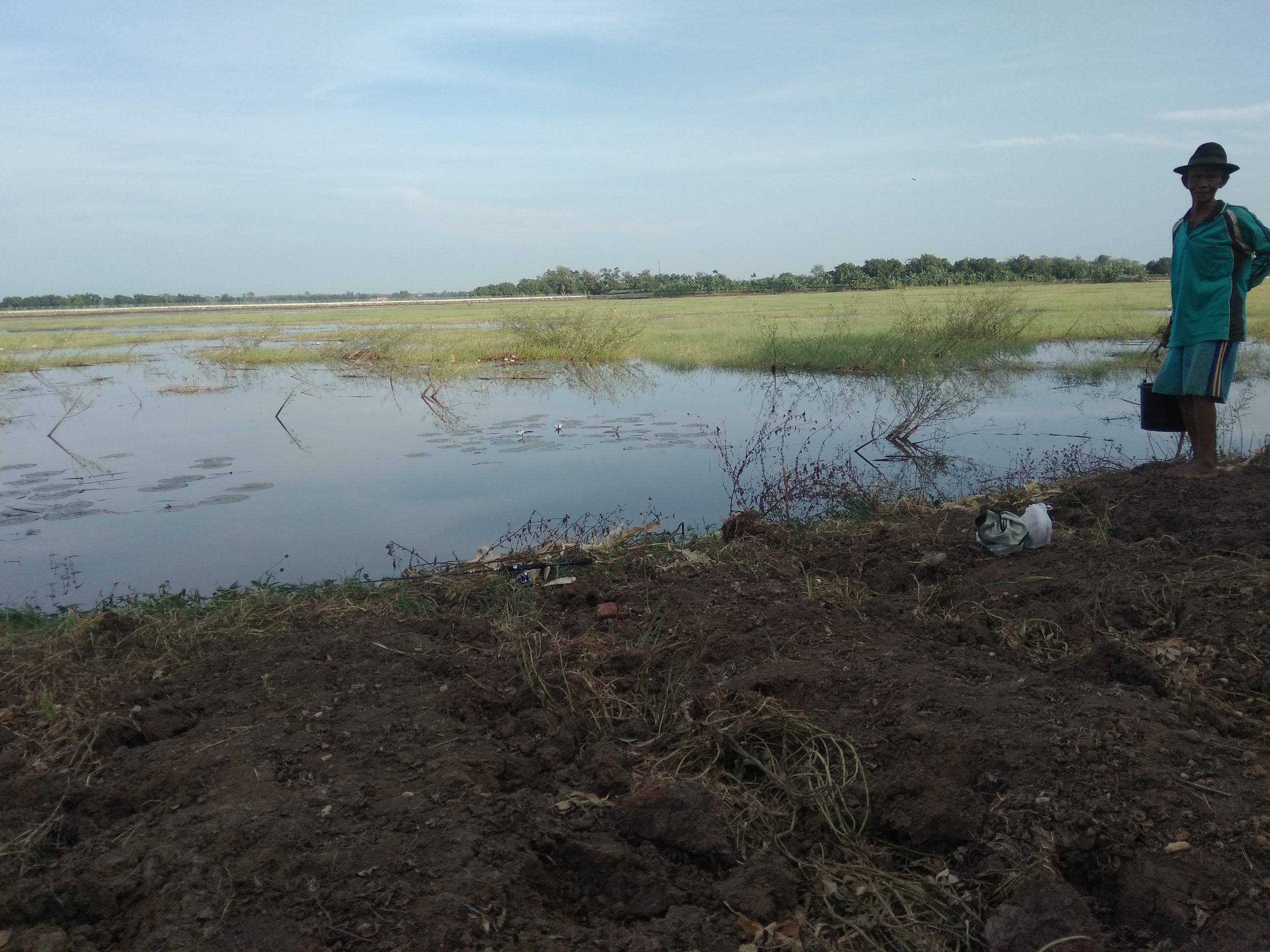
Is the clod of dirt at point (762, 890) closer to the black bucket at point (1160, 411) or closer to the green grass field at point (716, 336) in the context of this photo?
the black bucket at point (1160, 411)

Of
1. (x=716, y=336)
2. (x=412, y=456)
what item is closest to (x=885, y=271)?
(x=716, y=336)

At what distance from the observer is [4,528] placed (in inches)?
293

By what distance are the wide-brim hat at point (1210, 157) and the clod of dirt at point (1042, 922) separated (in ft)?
15.1

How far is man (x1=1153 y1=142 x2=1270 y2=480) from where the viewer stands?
5.18 meters

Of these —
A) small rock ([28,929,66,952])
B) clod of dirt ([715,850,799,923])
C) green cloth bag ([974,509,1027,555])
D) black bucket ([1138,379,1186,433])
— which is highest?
black bucket ([1138,379,1186,433])

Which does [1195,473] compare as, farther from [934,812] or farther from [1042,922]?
[1042,922]

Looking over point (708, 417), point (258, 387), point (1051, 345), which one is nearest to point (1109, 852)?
point (708, 417)

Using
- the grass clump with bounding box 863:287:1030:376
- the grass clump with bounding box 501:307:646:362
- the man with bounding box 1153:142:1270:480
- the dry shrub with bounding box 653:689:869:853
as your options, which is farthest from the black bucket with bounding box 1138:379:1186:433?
the grass clump with bounding box 501:307:646:362

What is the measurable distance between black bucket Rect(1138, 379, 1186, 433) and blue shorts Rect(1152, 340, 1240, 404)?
0.39 m

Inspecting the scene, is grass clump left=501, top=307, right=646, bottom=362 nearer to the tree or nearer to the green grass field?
the green grass field

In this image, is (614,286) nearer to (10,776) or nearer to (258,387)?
(258,387)

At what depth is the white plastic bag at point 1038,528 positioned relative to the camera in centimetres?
453

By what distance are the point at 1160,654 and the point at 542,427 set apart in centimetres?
910

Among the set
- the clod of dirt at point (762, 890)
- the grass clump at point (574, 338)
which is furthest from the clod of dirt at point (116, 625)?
the grass clump at point (574, 338)
